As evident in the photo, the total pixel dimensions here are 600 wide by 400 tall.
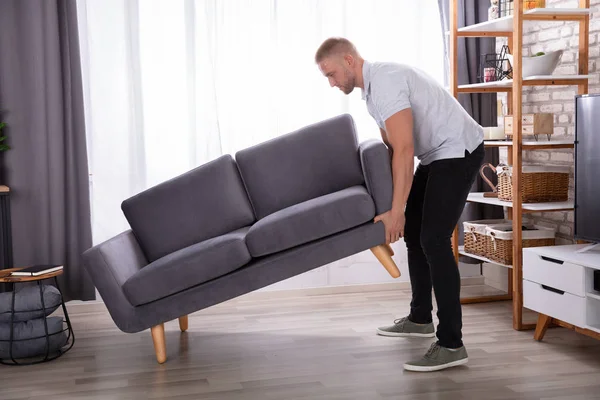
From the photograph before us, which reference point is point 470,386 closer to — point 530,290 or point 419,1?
point 530,290

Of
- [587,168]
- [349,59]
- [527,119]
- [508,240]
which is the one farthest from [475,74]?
[349,59]

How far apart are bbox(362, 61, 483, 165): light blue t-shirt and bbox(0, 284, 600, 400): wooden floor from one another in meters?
0.92

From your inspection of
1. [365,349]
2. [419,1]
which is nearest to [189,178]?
[365,349]

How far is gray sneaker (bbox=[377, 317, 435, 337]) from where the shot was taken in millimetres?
3629

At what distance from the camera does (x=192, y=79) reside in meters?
4.58

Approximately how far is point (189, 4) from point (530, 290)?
8.48 feet

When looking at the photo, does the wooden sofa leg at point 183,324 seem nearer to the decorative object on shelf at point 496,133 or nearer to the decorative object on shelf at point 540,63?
the decorative object on shelf at point 496,133

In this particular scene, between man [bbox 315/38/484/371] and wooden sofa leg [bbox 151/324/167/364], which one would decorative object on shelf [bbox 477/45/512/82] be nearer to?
man [bbox 315/38/484/371]

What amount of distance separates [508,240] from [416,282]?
27.0 inches

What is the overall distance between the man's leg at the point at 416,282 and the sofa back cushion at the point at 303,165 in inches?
14.0

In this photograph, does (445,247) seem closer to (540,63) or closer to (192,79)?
(540,63)

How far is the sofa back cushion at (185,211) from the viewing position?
3756mm

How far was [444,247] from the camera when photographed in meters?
3.16

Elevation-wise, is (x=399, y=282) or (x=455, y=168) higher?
(x=455, y=168)
